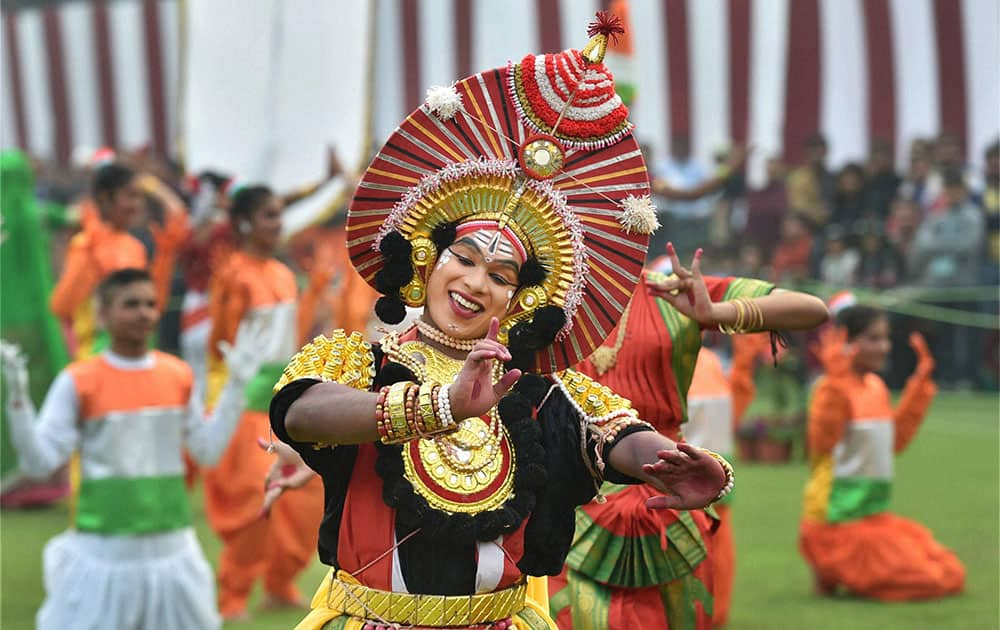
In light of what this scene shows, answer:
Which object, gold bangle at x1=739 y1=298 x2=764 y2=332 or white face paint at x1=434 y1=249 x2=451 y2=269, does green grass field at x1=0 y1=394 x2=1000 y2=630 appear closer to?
gold bangle at x1=739 y1=298 x2=764 y2=332

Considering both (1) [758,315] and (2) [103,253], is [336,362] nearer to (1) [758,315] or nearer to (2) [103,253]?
(1) [758,315]

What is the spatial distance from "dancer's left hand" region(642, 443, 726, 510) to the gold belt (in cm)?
46

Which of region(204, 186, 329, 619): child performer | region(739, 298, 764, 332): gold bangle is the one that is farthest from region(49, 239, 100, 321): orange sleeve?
region(739, 298, 764, 332): gold bangle

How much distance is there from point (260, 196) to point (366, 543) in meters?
4.43

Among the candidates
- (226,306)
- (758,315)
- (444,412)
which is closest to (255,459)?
(226,306)

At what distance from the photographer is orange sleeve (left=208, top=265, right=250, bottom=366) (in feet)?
24.9

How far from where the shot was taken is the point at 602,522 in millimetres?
4688

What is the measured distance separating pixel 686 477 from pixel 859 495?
15.4 ft

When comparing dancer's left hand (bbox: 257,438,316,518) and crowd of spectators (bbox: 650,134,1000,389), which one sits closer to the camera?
dancer's left hand (bbox: 257,438,316,518)

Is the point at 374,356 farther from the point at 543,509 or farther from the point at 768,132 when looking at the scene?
the point at 768,132

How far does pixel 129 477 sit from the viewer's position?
19.0ft

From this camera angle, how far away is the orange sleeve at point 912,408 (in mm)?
8078

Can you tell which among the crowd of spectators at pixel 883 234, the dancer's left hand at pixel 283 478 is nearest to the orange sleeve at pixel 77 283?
the dancer's left hand at pixel 283 478

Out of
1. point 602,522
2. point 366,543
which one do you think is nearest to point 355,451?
point 366,543
